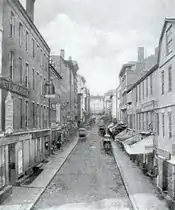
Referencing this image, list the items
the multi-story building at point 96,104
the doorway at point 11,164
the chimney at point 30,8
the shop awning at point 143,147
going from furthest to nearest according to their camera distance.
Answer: the multi-story building at point 96,104
the chimney at point 30,8
the shop awning at point 143,147
the doorway at point 11,164

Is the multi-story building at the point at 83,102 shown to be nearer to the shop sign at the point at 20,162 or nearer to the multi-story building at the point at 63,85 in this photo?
the multi-story building at the point at 63,85

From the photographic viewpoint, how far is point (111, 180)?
17594 mm

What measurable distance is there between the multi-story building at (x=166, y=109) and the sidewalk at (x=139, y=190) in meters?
0.55

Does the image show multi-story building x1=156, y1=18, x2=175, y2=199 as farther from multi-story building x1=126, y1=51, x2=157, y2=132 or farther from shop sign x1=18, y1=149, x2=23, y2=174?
shop sign x1=18, y1=149, x2=23, y2=174

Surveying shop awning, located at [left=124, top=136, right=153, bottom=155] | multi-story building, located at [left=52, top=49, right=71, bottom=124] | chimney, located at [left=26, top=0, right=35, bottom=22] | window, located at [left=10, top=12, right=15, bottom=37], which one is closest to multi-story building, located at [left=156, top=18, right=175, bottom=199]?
shop awning, located at [left=124, top=136, right=153, bottom=155]

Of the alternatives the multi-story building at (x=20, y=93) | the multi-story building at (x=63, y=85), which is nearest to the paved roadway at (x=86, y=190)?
the multi-story building at (x=20, y=93)

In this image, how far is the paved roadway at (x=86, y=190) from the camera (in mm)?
12258

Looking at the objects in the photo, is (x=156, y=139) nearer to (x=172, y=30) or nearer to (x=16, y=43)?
(x=172, y=30)

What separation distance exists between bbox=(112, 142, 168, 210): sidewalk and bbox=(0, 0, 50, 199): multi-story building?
5.47 meters

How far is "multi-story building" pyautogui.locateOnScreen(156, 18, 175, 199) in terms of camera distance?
41.1 feet

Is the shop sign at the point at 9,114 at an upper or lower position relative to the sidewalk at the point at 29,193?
upper

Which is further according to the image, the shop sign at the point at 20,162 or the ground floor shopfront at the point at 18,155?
→ the shop sign at the point at 20,162

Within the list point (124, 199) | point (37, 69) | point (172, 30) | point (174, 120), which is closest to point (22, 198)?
point (124, 199)

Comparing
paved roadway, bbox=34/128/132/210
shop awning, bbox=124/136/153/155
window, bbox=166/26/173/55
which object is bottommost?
paved roadway, bbox=34/128/132/210
